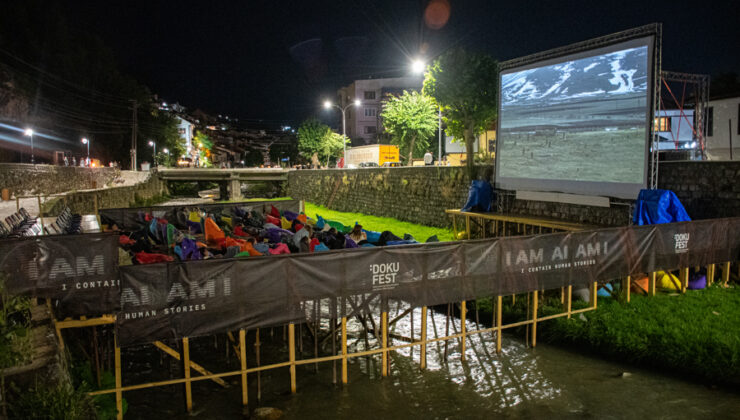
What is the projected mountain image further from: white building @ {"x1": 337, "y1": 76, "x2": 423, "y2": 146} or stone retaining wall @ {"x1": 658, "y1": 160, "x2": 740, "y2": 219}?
white building @ {"x1": 337, "y1": 76, "x2": 423, "y2": 146}

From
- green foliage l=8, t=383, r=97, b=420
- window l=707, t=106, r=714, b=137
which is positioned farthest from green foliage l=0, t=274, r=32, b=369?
window l=707, t=106, r=714, b=137

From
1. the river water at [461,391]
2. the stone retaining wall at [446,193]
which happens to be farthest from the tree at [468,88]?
the river water at [461,391]

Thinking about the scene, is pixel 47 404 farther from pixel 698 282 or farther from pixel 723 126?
pixel 723 126

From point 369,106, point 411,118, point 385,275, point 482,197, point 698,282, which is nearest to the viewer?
point 385,275

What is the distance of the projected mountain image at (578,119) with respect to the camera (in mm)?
13336

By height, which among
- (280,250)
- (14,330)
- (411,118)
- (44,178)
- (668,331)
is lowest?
(668,331)

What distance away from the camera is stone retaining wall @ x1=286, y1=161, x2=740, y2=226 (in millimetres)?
12641

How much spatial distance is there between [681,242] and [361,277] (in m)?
7.76

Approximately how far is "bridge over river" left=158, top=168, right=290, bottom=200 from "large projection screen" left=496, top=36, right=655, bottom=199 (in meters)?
38.3

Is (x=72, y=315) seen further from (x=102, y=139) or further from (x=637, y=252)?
(x=102, y=139)

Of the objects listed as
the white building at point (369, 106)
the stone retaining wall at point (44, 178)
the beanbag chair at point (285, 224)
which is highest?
the white building at point (369, 106)

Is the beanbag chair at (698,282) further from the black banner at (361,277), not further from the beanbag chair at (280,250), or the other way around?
Result: the beanbag chair at (280,250)

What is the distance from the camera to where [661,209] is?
12.4 m

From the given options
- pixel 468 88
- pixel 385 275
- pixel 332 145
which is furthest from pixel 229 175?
pixel 385 275
